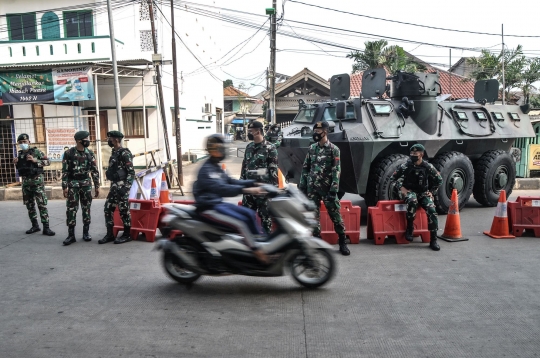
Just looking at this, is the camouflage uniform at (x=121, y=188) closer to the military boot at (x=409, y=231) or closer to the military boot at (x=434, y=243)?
the military boot at (x=409, y=231)

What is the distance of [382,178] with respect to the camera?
837 centimetres

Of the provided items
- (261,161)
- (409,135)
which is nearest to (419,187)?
(409,135)

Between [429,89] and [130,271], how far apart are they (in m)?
6.75

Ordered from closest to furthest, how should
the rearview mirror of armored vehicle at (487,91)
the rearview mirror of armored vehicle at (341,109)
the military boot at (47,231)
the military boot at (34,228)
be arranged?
the military boot at (47,231) < the military boot at (34,228) < the rearview mirror of armored vehicle at (341,109) < the rearview mirror of armored vehicle at (487,91)

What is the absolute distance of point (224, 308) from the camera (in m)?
4.50

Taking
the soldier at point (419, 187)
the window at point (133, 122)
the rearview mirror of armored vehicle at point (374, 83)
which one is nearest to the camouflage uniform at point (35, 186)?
the soldier at point (419, 187)

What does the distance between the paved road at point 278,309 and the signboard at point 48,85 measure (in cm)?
856

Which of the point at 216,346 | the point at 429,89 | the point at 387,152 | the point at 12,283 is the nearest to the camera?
the point at 216,346

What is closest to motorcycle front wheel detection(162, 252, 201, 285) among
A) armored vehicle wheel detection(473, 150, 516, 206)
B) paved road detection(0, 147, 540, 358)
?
paved road detection(0, 147, 540, 358)

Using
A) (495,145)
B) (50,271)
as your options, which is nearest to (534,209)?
(495,145)

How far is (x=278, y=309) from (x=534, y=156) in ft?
39.6

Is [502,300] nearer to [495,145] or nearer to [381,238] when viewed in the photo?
[381,238]

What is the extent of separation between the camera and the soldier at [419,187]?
22.2 ft

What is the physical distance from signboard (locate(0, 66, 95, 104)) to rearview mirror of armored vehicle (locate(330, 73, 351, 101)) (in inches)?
296
